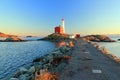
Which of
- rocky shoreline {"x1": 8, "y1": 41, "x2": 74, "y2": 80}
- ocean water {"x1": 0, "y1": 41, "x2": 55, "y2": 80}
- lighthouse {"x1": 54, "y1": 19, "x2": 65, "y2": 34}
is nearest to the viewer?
rocky shoreline {"x1": 8, "y1": 41, "x2": 74, "y2": 80}

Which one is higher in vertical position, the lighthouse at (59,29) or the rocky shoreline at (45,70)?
the lighthouse at (59,29)

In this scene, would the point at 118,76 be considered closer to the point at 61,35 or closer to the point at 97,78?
the point at 97,78

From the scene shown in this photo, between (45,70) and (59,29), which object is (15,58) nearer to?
(45,70)

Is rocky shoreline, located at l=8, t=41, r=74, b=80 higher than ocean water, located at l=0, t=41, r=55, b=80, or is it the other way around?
rocky shoreline, located at l=8, t=41, r=74, b=80

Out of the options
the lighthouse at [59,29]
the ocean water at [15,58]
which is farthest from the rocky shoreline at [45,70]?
the lighthouse at [59,29]

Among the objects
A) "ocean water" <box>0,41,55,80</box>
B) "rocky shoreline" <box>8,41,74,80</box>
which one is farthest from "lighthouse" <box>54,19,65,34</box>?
"rocky shoreline" <box>8,41,74,80</box>

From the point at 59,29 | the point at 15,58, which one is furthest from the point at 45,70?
the point at 59,29

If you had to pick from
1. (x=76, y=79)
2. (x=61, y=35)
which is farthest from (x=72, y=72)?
(x=61, y=35)

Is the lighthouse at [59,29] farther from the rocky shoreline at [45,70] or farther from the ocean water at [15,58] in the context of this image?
the rocky shoreline at [45,70]

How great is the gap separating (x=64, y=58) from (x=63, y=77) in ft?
23.7

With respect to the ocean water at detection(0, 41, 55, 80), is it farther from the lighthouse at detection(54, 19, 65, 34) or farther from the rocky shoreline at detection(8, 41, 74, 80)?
the lighthouse at detection(54, 19, 65, 34)

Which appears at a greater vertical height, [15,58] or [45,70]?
[45,70]

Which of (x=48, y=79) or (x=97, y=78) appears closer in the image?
(x=48, y=79)

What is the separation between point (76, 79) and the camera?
10.6 meters
